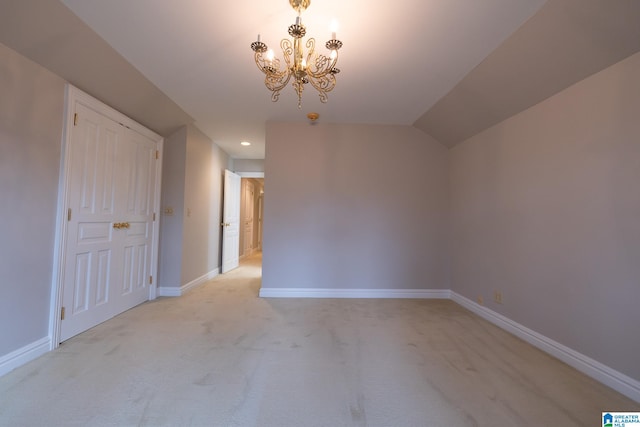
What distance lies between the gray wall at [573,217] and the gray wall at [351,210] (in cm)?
91

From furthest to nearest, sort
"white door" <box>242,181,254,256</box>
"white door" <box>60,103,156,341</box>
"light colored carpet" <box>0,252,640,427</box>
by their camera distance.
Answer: "white door" <box>242,181,254,256</box>, "white door" <box>60,103,156,341</box>, "light colored carpet" <box>0,252,640,427</box>

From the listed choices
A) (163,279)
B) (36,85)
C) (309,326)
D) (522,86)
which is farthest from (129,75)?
(522,86)

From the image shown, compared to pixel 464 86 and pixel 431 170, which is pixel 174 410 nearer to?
pixel 464 86

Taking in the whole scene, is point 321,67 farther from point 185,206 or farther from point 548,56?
point 185,206

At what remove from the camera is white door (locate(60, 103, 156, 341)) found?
238cm

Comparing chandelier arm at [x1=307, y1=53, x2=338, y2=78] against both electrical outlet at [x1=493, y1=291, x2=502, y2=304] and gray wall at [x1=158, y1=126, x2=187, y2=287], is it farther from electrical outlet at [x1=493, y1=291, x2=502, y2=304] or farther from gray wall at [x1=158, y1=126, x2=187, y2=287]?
electrical outlet at [x1=493, y1=291, x2=502, y2=304]

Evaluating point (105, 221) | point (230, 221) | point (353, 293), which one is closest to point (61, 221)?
point (105, 221)

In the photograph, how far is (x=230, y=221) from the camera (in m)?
5.59

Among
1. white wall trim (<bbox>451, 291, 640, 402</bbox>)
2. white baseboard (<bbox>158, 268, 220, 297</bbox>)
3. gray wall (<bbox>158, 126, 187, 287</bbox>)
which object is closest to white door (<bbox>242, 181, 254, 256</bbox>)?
white baseboard (<bbox>158, 268, 220, 297</bbox>)

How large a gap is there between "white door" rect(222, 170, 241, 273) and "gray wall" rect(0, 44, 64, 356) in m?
3.14

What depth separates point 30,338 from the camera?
2.01 meters

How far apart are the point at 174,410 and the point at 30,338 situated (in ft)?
4.66

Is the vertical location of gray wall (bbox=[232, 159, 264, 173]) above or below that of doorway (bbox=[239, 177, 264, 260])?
above

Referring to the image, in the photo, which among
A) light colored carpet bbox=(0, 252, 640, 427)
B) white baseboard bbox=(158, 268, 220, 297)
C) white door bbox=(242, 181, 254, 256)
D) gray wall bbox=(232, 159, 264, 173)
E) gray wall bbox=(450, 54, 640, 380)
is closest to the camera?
light colored carpet bbox=(0, 252, 640, 427)
